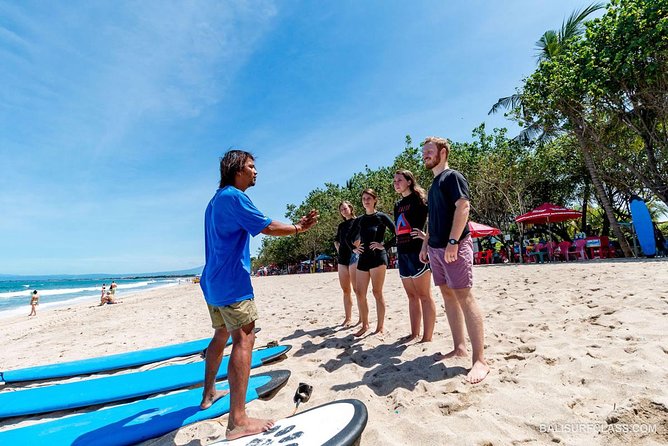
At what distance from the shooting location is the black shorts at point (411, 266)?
3.97 meters

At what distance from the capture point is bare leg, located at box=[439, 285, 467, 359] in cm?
→ 341

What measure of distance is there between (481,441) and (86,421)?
3.05m

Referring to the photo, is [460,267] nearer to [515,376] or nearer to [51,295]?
[515,376]

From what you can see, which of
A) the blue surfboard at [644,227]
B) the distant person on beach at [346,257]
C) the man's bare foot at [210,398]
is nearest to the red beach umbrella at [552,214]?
the blue surfboard at [644,227]

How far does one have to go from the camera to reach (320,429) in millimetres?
2121

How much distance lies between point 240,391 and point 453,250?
208cm

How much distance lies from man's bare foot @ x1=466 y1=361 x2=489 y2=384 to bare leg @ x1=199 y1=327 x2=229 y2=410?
2.08 metres

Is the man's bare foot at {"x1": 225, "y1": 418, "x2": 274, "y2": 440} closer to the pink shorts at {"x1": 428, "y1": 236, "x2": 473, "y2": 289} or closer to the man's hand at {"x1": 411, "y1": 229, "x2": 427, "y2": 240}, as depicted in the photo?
the pink shorts at {"x1": 428, "y1": 236, "x2": 473, "y2": 289}

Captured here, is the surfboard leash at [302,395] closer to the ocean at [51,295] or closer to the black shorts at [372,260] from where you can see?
the black shorts at [372,260]

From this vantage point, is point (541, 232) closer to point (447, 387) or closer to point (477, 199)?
point (477, 199)

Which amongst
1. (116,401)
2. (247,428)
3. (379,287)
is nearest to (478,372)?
(379,287)

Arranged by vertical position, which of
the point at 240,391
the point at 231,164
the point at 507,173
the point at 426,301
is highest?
the point at 507,173

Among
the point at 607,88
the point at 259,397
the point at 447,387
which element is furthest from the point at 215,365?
the point at 607,88

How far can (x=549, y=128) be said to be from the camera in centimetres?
1619
